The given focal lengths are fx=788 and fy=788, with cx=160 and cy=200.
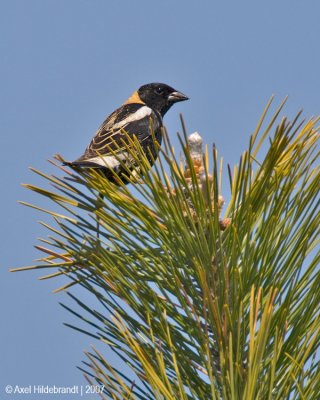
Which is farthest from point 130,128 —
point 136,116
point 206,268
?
point 206,268

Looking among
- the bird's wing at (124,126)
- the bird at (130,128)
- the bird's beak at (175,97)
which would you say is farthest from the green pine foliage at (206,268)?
the bird's beak at (175,97)

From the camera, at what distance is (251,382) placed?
1572mm

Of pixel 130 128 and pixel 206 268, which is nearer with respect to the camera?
pixel 206 268

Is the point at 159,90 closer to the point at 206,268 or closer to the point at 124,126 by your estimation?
the point at 124,126

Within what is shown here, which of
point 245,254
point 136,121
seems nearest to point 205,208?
point 245,254

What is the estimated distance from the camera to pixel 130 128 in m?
4.61

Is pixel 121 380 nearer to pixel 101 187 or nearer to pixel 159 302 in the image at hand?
pixel 159 302

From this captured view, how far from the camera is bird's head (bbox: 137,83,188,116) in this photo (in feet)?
19.2

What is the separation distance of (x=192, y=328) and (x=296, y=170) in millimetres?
470

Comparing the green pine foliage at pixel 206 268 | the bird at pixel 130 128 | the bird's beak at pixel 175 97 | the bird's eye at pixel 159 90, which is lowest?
the green pine foliage at pixel 206 268

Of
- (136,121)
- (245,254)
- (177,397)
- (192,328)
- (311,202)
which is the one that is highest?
(136,121)

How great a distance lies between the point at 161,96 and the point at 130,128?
1.36m

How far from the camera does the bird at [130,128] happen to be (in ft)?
11.4

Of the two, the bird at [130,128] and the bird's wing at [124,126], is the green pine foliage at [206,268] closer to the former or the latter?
the bird at [130,128]
